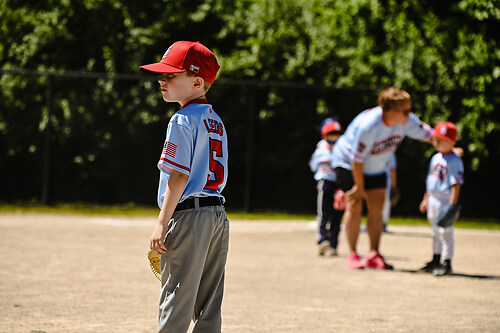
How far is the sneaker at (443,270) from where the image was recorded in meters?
7.81

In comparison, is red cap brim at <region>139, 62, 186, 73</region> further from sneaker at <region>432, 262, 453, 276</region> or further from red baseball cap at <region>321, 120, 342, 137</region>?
red baseball cap at <region>321, 120, 342, 137</region>

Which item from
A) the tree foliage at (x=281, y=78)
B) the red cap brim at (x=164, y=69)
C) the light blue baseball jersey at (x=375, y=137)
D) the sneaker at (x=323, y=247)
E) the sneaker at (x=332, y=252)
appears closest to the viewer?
the red cap brim at (x=164, y=69)

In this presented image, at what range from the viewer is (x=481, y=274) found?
26.4 feet

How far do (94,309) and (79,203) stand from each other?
908 centimetres

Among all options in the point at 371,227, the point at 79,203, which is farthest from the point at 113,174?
the point at 371,227

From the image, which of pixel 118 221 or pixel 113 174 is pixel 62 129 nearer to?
pixel 113 174

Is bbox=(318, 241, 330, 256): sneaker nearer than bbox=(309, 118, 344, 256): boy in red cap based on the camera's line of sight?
Yes

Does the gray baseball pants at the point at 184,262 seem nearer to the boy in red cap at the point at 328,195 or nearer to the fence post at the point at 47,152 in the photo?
the boy in red cap at the point at 328,195

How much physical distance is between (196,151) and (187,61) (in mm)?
448

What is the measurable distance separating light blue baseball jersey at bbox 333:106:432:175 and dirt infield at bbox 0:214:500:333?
1.12 metres

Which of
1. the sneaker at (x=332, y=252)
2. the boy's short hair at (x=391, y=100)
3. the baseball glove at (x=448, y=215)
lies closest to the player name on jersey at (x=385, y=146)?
the boy's short hair at (x=391, y=100)

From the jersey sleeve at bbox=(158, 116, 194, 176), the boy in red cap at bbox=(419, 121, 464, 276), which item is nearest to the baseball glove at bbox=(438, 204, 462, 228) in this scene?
the boy in red cap at bbox=(419, 121, 464, 276)

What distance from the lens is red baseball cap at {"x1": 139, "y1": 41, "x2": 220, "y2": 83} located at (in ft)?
12.4

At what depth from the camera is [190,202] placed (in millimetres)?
3734
